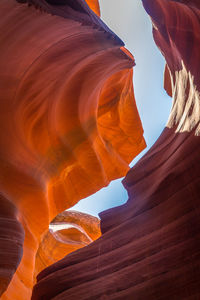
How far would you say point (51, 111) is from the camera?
3914 millimetres

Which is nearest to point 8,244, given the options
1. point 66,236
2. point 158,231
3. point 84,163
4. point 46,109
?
point 158,231

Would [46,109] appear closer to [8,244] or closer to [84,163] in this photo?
[84,163]

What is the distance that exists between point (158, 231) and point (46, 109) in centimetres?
233

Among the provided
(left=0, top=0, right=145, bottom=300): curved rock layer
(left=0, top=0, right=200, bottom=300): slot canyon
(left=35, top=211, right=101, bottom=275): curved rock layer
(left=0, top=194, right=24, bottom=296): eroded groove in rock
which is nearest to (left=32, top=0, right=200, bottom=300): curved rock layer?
(left=0, top=0, right=200, bottom=300): slot canyon

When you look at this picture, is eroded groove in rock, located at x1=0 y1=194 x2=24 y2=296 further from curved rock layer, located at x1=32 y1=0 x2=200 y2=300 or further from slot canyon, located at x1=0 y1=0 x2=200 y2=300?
curved rock layer, located at x1=32 y1=0 x2=200 y2=300

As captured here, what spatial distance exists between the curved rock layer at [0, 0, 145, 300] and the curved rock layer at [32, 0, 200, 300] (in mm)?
591

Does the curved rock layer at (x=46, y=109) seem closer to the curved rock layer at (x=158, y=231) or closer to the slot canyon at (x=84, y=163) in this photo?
the slot canyon at (x=84, y=163)

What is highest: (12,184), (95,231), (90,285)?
(12,184)

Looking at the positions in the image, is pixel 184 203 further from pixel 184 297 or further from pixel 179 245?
pixel 184 297

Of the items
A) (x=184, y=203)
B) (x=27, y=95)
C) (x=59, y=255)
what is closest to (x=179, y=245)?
(x=184, y=203)

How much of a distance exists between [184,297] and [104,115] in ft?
15.8

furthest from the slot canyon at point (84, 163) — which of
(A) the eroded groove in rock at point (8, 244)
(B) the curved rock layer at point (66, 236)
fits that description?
(B) the curved rock layer at point (66, 236)

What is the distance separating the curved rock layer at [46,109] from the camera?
8.75 ft

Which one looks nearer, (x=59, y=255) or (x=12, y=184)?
(x=12, y=184)
